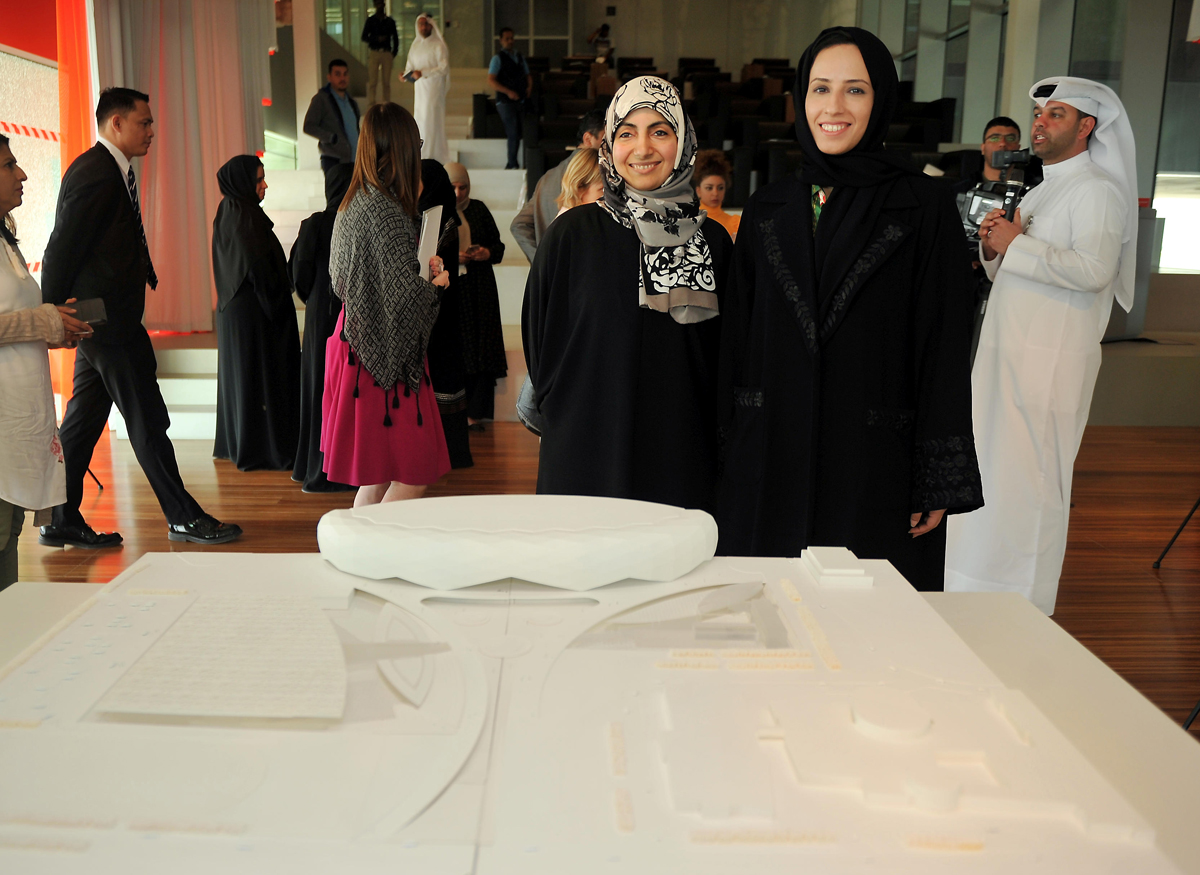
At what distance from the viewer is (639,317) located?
6.02 feet

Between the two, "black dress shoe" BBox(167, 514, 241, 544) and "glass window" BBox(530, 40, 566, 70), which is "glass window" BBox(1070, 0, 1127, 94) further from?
"glass window" BBox(530, 40, 566, 70)

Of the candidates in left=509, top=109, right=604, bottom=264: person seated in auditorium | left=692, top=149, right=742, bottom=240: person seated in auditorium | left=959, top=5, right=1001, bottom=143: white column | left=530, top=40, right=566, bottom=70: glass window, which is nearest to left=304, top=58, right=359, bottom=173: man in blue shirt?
left=509, top=109, right=604, bottom=264: person seated in auditorium

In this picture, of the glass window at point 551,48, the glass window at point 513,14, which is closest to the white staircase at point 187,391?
the glass window at point 551,48

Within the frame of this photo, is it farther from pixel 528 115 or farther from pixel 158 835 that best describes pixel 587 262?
pixel 528 115

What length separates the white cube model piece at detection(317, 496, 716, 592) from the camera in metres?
1.06

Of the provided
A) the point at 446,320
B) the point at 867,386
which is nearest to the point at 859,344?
the point at 867,386

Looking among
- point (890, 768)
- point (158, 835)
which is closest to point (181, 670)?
point (158, 835)

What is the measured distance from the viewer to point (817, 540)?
68.4 inches

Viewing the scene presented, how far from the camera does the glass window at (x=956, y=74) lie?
1060cm

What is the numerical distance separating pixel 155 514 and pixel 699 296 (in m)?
2.95

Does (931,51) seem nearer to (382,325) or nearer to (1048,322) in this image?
(1048,322)

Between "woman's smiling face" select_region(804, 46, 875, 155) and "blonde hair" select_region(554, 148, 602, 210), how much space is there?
1.59 metres

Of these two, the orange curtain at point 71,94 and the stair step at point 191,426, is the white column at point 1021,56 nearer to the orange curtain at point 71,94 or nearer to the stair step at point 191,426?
the stair step at point 191,426

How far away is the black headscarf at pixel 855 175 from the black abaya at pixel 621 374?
9.6 inches
